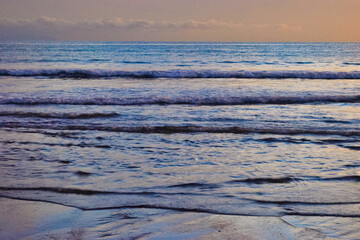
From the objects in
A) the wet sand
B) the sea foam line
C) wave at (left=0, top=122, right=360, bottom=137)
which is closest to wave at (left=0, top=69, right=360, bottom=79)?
the sea foam line

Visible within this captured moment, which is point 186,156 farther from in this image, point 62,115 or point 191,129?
point 62,115

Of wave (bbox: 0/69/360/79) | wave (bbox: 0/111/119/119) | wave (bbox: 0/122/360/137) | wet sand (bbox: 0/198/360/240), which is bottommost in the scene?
wet sand (bbox: 0/198/360/240)

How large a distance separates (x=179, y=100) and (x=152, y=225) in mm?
8847

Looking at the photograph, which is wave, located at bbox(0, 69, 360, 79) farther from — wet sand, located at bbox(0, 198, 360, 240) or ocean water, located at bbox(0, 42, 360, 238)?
wet sand, located at bbox(0, 198, 360, 240)

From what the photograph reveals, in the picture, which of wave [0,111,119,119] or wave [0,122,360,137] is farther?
wave [0,111,119,119]

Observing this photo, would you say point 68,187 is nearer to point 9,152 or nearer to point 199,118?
point 9,152

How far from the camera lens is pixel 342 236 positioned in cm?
296

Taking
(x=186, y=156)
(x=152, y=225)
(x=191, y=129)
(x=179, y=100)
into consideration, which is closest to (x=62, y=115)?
(x=191, y=129)

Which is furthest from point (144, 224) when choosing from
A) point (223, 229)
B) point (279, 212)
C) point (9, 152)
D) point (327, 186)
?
point (9, 152)

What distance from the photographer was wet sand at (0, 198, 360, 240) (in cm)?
296

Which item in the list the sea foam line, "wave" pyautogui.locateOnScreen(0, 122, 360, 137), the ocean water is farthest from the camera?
the sea foam line

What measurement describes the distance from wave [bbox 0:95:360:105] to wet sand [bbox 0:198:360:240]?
7.99 meters

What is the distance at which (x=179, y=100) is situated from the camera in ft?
38.9

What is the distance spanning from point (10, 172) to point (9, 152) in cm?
111
